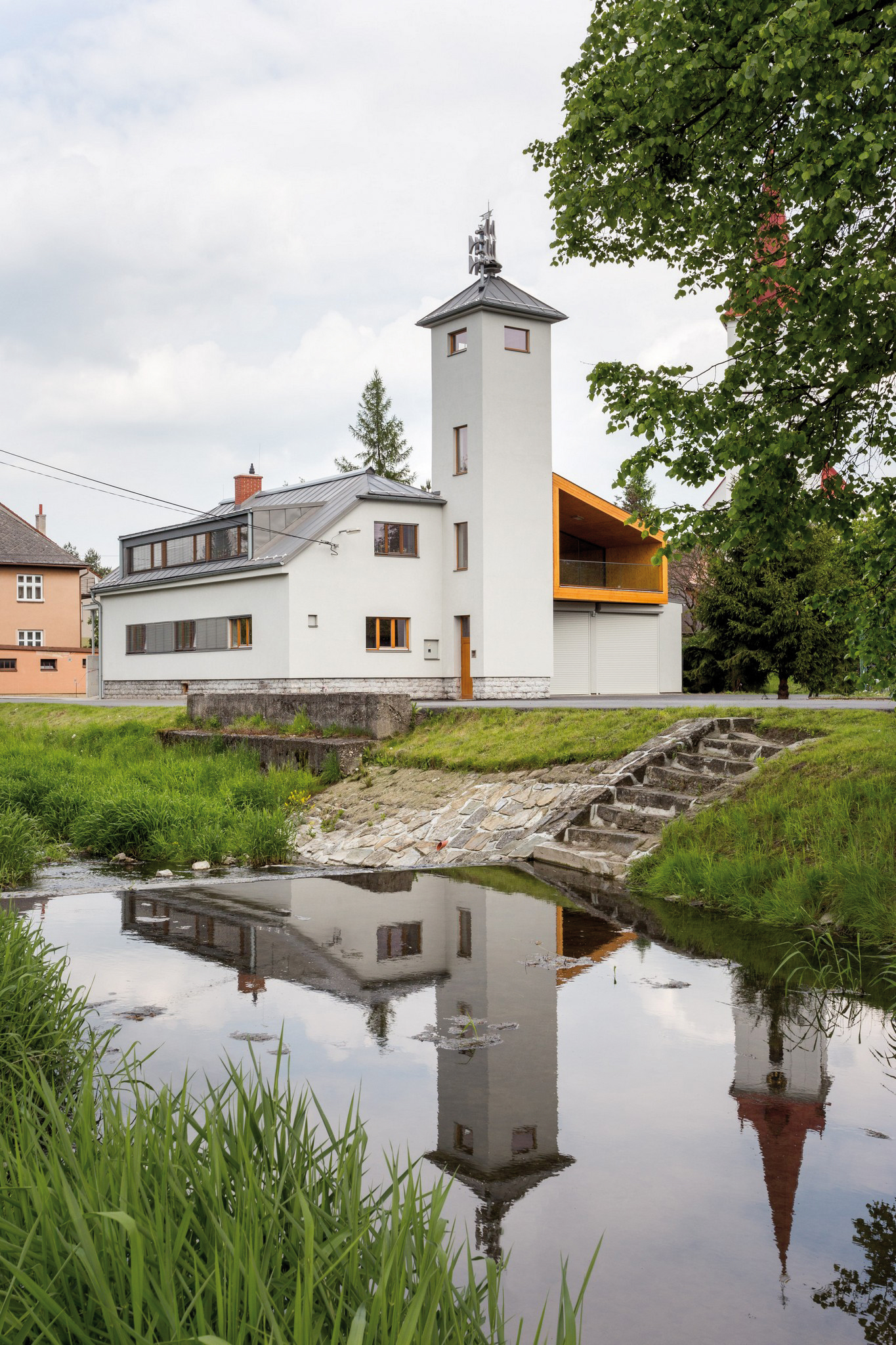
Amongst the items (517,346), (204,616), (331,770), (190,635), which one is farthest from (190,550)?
(331,770)

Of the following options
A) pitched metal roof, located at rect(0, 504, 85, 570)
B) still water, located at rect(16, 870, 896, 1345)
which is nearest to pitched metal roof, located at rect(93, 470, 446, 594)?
pitched metal roof, located at rect(0, 504, 85, 570)

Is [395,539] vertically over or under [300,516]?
under

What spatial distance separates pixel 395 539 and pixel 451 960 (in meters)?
27.0

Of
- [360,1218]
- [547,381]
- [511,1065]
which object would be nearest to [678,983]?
[511,1065]

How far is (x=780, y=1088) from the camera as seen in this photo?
4.99 metres

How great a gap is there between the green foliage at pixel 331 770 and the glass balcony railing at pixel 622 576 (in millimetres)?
18764

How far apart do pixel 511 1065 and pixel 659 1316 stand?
2.08 metres

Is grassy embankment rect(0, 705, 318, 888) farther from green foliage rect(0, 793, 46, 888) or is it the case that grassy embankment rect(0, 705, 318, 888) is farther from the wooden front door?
the wooden front door

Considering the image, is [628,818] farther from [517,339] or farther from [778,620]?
[517,339]

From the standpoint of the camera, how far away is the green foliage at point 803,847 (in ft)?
26.6

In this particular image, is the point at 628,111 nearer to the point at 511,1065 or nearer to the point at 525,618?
the point at 511,1065

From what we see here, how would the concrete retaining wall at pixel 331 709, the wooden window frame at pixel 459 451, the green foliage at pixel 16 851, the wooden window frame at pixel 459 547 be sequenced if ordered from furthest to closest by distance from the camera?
the wooden window frame at pixel 459 547
the wooden window frame at pixel 459 451
the concrete retaining wall at pixel 331 709
the green foliage at pixel 16 851

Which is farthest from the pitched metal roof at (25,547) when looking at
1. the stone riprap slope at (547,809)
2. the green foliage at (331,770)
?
the stone riprap slope at (547,809)

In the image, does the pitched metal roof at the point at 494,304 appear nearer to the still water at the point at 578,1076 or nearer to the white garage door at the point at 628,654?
the white garage door at the point at 628,654
